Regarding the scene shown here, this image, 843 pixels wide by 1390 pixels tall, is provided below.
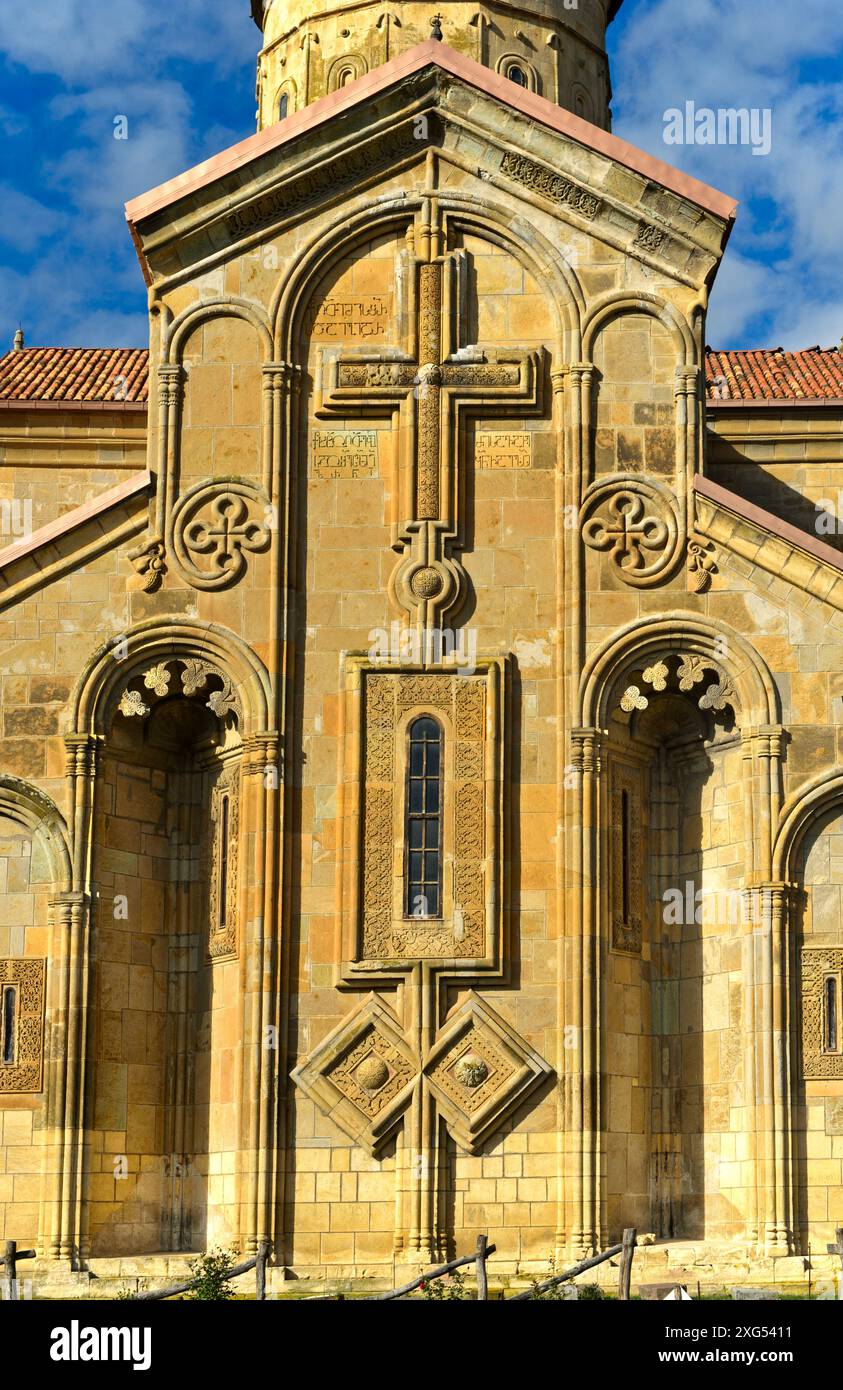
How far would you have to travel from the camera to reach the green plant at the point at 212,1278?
24438 mm

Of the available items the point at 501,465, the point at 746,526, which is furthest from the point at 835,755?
the point at 501,465

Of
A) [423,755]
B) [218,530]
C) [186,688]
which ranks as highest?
[218,530]

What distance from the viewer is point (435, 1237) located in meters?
27.5

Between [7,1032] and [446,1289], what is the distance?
587 centimetres

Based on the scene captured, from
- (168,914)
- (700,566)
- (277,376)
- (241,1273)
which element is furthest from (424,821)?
(241,1273)

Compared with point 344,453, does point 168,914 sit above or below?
below

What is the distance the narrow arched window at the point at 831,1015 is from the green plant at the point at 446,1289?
4.70 m

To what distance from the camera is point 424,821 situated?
28.8m

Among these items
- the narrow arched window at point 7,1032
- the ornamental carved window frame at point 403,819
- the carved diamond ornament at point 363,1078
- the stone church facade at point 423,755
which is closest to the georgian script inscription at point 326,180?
the stone church facade at point 423,755

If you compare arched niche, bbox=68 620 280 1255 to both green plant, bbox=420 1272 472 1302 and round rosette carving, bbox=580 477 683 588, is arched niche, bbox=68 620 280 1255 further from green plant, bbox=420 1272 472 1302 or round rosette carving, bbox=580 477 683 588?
round rosette carving, bbox=580 477 683 588

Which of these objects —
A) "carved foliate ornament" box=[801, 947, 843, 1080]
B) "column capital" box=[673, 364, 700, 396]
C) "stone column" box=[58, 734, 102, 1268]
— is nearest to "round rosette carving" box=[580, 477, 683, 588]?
"column capital" box=[673, 364, 700, 396]

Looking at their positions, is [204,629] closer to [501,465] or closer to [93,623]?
[93,623]

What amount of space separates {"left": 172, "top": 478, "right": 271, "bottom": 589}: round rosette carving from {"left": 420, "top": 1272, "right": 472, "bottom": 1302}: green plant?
812 centimetres

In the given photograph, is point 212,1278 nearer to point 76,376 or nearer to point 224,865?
point 224,865
